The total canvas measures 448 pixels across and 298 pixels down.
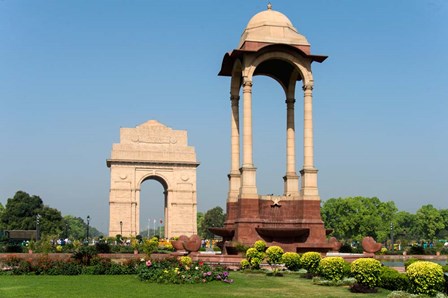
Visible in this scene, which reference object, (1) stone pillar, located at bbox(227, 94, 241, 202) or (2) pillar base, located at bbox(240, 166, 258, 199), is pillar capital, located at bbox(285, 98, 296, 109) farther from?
(2) pillar base, located at bbox(240, 166, 258, 199)

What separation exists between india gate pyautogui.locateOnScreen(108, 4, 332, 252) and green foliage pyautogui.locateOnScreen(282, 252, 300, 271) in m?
3.26

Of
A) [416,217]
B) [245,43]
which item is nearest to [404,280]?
[245,43]

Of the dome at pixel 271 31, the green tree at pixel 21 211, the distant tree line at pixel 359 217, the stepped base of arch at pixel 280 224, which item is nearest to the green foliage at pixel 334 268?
the stepped base of arch at pixel 280 224

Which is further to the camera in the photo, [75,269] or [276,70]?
[276,70]

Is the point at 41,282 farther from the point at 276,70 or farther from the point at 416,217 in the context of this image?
the point at 416,217

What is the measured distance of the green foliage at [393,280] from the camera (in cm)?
1299

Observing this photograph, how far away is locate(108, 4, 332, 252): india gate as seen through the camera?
22.7m

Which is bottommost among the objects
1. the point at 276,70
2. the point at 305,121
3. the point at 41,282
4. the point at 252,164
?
the point at 41,282

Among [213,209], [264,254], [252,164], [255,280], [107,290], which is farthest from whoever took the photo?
[213,209]

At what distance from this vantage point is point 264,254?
1880cm

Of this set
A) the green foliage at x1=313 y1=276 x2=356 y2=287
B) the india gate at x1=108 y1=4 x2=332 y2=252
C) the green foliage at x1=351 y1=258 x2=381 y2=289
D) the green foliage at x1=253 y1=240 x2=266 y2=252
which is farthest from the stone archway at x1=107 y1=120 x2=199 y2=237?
the green foliage at x1=351 y1=258 x2=381 y2=289

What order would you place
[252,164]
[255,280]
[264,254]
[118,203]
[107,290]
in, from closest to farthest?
[107,290] < [255,280] < [264,254] < [252,164] < [118,203]

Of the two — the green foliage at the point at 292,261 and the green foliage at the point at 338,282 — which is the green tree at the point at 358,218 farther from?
the green foliage at the point at 338,282

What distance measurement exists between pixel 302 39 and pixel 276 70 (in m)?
2.40
